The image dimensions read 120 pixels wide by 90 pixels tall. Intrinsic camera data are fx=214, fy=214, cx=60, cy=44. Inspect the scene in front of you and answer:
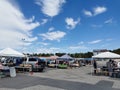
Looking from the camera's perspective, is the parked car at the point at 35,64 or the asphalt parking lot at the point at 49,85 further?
the parked car at the point at 35,64

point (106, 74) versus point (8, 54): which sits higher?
point (8, 54)

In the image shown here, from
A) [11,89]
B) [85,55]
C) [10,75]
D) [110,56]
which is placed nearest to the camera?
[11,89]

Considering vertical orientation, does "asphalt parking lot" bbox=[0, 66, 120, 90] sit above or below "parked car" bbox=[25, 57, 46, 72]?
below

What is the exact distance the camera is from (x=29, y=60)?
29812 mm

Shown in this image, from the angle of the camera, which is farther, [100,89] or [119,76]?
[119,76]

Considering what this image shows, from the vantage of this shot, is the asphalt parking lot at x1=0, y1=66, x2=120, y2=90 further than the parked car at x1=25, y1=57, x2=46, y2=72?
No

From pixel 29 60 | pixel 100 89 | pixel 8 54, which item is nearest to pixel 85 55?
pixel 29 60

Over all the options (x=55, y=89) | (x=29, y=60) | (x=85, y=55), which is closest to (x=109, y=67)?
(x=29, y=60)

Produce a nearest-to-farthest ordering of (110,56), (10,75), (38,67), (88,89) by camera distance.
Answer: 1. (88,89)
2. (10,75)
3. (110,56)
4. (38,67)

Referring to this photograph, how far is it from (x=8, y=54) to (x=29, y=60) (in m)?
7.61

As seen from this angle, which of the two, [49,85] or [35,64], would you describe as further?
[35,64]

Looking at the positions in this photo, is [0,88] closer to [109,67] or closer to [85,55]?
[109,67]

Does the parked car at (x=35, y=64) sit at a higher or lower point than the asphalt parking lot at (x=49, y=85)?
higher

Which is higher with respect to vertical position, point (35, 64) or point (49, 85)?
point (35, 64)
